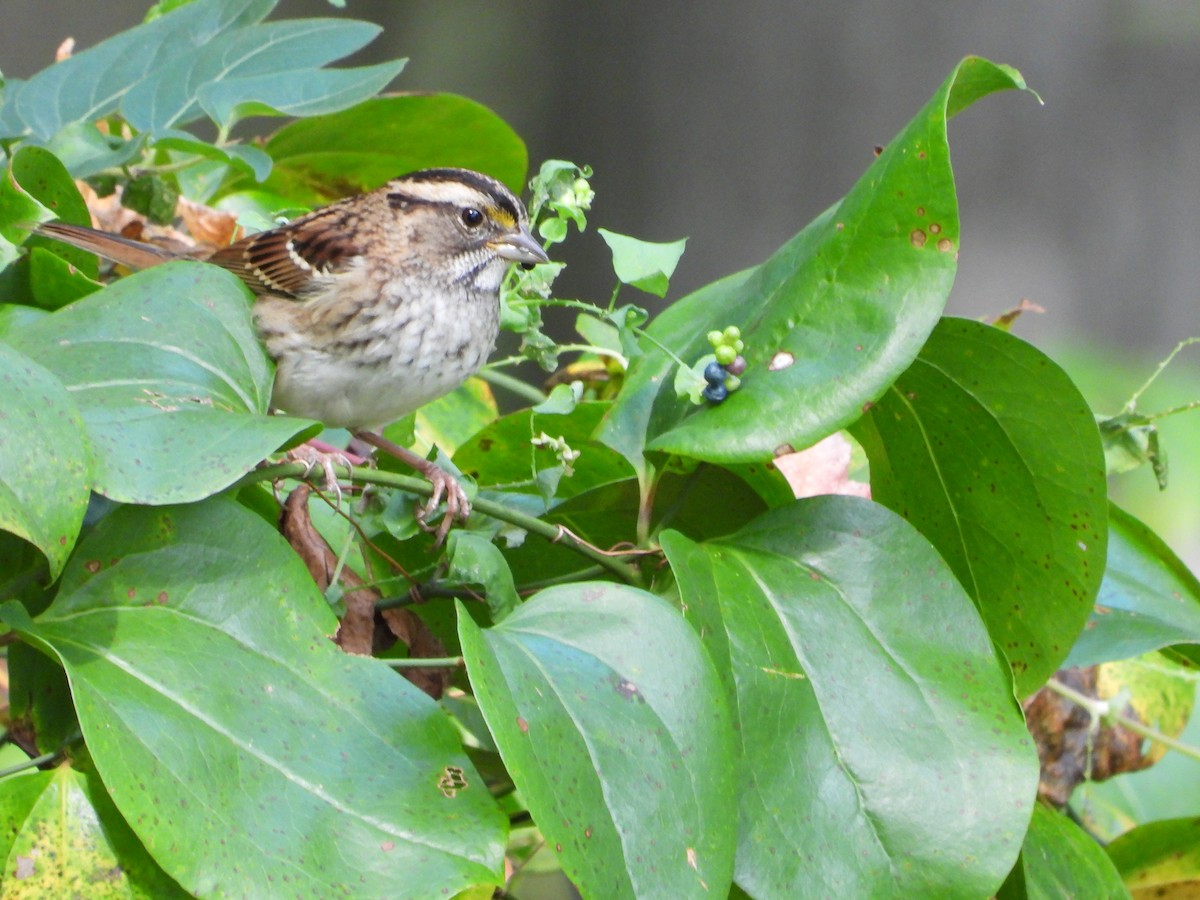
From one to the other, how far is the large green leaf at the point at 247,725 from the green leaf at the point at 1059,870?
1.93ft

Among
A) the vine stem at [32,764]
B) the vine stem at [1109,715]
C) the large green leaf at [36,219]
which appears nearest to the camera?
the vine stem at [32,764]

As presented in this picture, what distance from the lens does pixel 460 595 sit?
4.18 ft

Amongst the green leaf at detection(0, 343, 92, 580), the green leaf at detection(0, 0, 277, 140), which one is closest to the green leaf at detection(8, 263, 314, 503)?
the green leaf at detection(0, 343, 92, 580)

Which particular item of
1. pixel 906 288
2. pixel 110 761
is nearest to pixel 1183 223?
pixel 906 288

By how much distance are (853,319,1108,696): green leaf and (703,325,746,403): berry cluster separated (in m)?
0.21

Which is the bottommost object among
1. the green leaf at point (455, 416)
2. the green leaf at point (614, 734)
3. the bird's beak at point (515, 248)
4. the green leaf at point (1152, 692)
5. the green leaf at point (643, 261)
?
the green leaf at point (1152, 692)

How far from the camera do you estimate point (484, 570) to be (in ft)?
3.85

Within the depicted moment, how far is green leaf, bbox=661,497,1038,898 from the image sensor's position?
114 centimetres

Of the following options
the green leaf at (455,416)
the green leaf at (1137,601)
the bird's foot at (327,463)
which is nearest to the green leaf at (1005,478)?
the green leaf at (1137,601)

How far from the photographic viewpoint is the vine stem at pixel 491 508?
118cm

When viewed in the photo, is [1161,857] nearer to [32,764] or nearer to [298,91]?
[32,764]

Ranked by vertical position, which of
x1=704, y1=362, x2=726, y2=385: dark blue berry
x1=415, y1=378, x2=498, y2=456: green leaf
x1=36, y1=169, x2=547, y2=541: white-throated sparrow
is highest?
x1=704, y1=362, x2=726, y2=385: dark blue berry

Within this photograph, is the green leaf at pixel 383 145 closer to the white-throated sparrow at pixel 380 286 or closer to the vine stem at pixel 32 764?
the white-throated sparrow at pixel 380 286

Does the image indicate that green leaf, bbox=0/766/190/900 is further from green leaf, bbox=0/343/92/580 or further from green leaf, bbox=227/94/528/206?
green leaf, bbox=227/94/528/206
